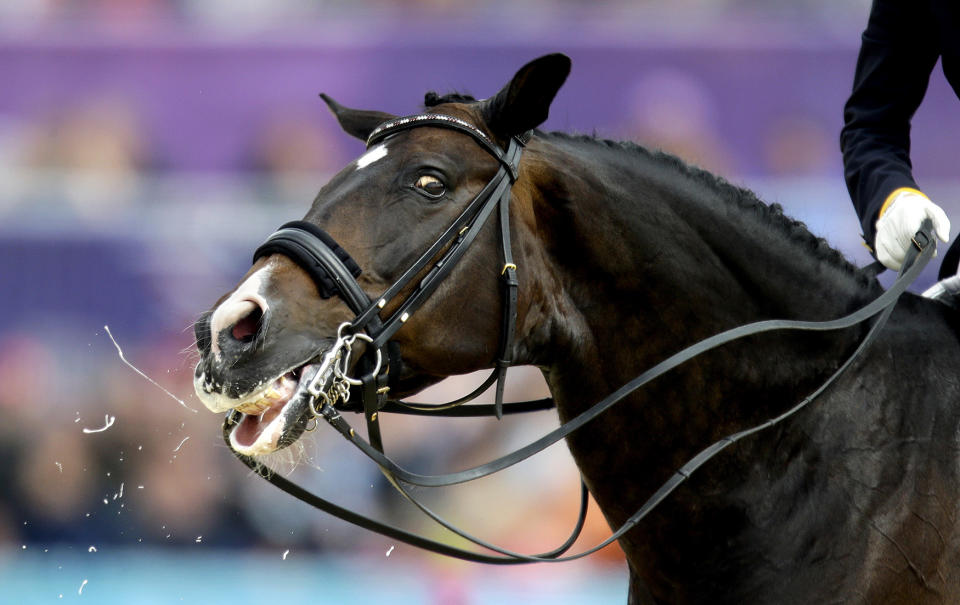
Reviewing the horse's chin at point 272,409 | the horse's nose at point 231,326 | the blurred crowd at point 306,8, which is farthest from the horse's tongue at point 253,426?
the blurred crowd at point 306,8

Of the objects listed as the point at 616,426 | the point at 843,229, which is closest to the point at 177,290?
the point at 843,229

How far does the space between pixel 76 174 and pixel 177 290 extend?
1200 millimetres

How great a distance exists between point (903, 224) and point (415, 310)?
4.39 feet

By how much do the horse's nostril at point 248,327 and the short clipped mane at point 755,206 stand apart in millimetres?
1055

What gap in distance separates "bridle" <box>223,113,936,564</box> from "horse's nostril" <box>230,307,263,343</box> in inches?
5.9

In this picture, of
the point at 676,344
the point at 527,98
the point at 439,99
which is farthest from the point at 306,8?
the point at 676,344

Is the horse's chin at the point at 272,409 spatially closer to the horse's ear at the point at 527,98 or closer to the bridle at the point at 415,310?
the bridle at the point at 415,310

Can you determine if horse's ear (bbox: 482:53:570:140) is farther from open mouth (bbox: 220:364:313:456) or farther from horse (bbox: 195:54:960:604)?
open mouth (bbox: 220:364:313:456)

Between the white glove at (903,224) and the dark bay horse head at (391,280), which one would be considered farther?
the white glove at (903,224)

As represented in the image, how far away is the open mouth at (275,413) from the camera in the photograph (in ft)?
7.82

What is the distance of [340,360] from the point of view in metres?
2.45

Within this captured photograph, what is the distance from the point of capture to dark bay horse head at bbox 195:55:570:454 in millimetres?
2365

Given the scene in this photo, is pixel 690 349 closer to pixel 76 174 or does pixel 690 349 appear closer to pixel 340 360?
pixel 340 360

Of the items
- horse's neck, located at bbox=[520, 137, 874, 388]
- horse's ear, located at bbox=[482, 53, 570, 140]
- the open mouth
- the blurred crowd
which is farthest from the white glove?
the blurred crowd
